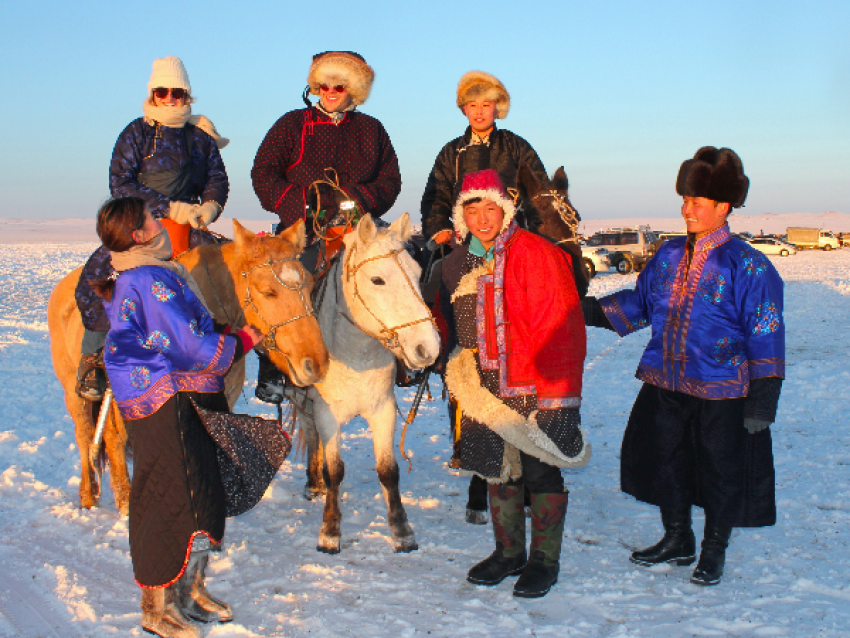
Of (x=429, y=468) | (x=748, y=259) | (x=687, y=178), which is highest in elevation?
(x=687, y=178)

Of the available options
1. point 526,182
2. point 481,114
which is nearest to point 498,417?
point 526,182

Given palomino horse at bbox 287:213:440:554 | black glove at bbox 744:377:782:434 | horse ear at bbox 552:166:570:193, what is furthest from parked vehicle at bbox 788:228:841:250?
palomino horse at bbox 287:213:440:554

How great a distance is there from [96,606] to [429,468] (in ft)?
10.2

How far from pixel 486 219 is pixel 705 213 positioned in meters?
1.25

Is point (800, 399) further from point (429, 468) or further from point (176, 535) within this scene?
point (176, 535)

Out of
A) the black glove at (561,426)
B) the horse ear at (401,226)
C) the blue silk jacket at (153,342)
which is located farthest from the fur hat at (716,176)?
the blue silk jacket at (153,342)

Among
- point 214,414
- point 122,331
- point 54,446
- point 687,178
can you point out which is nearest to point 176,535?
point 214,414

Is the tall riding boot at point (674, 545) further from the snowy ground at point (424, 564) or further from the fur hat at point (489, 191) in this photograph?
the fur hat at point (489, 191)

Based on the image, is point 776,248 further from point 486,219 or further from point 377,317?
point 377,317

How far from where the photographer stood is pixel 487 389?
3582 mm

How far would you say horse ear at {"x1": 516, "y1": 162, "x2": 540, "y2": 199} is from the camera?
194 inches

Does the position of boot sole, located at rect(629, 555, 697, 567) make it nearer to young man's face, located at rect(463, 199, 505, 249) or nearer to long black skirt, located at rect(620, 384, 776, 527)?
long black skirt, located at rect(620, 384, 776, 527)

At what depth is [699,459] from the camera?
3748 millimetres

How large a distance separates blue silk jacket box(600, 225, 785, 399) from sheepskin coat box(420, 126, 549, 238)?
1.57 meters
